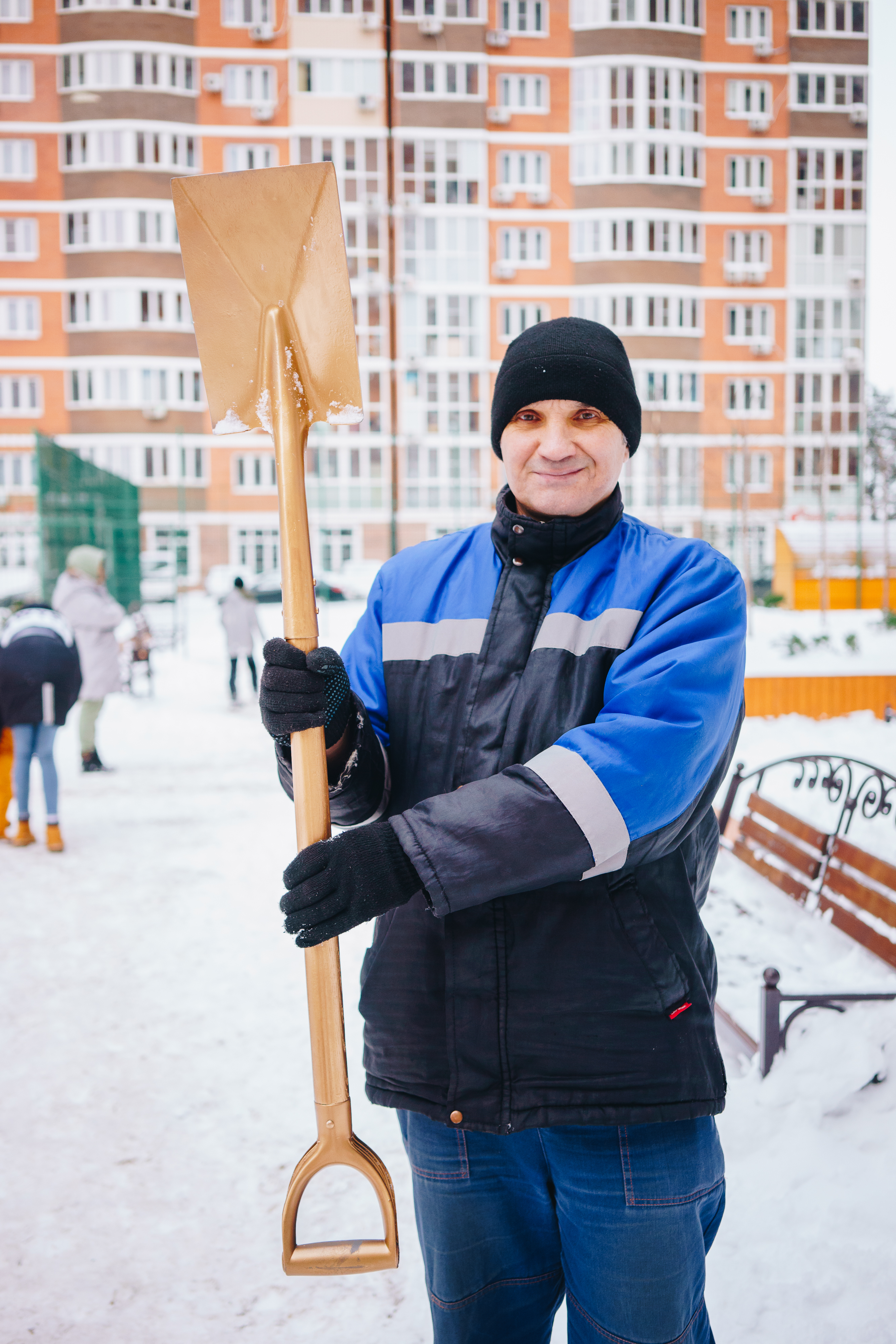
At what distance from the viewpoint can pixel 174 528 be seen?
1606 cm

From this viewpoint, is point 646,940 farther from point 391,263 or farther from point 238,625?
point 238,625

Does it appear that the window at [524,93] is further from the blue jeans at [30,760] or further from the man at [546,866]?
the man at [546,866]

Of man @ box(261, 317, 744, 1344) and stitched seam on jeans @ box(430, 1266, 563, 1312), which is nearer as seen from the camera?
man @ box(261, 317, 744, 1344)

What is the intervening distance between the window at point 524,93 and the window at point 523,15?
36cm

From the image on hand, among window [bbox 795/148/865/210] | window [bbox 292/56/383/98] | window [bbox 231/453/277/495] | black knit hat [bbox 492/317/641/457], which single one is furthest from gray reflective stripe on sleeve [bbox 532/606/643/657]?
window [bbox 231/453/277/495]

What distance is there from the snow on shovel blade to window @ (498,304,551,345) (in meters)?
10.7

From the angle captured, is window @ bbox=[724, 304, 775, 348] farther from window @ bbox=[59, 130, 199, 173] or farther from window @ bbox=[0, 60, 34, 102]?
window @ bbox=[0, 60, 34, 102]

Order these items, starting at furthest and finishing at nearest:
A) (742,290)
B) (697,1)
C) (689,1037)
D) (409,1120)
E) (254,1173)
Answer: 1. (742,290)
2. (697,1)
3. (254,1173)
4. (409,1120)
5. (689,1037)

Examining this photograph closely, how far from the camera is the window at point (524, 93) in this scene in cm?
811

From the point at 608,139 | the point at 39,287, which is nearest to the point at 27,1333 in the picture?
the point at 608,139

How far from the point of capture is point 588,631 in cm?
93

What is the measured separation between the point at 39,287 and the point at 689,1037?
1518 centimetres

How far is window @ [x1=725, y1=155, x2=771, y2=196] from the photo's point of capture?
8.41 meters

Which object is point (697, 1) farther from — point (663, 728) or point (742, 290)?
point (663, 728)
